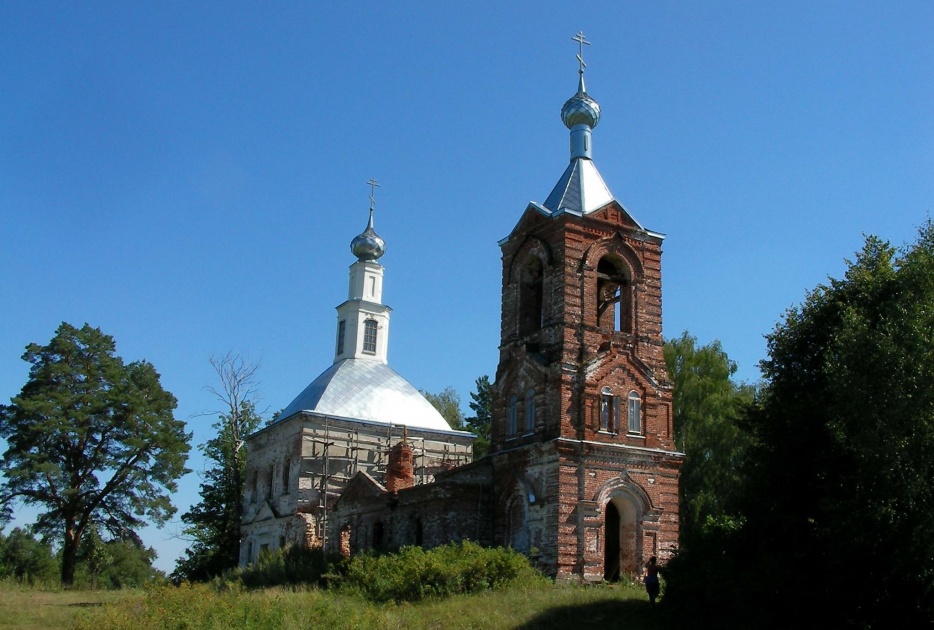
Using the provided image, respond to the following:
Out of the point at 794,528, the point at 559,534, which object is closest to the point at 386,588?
the point at 559,534

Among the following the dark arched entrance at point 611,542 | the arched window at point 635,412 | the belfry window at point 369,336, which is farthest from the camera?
the belfry window at point 369,336

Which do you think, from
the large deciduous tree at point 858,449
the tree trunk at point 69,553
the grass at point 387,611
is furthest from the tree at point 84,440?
the large deciduous tree at point 858,449

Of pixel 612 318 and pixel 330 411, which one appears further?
pixel 330 411

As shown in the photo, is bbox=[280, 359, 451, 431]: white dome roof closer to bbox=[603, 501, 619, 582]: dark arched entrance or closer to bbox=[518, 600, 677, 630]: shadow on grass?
bbox=[603, 501, 619, 582]: dark arched entrance

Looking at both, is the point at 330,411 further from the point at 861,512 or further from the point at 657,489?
the point at 861,512

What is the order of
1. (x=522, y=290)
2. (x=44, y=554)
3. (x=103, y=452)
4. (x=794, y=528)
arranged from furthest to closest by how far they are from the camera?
(x=44, y=554) → (x=103, y=452) → (x=522, y=290) → (x=794, y=528)

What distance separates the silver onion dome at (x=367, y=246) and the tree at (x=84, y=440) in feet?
32.7

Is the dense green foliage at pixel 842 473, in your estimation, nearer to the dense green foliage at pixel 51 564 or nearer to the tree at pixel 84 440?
the tree at pixel 84 440

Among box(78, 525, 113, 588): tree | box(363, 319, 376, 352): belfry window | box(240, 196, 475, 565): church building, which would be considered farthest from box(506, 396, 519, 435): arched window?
box(78, 525, 113, 588): tree

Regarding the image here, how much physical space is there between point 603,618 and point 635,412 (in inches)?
264

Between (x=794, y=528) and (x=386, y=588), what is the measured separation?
8404 millimetres

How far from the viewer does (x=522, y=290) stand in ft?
83.3

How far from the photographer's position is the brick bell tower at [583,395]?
21.9m

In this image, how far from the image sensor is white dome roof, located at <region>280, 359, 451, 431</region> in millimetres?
32594
